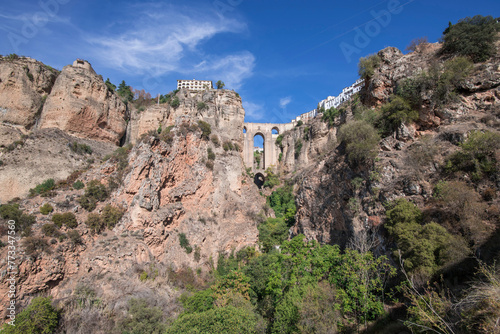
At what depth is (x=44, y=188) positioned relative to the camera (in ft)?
78.0

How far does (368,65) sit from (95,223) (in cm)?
2336

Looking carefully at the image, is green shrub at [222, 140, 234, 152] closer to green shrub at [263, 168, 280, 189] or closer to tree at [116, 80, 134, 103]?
green shrub at [263, 168, 280, 189]

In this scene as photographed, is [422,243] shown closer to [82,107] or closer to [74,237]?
[74,237]

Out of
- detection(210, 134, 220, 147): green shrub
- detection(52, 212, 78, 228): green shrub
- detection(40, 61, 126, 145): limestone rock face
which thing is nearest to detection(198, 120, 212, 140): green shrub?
detection(210, 134, 220, 147): green shrub

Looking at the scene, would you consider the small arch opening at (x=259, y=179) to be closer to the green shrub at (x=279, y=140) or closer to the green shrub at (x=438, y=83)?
the green shrub at (x=279, y=140)

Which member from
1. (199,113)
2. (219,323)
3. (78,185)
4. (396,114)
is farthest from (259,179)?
(219,323)

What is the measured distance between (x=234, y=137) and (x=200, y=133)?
19.6ft

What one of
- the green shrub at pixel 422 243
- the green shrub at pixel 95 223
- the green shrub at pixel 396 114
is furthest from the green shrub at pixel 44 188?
the green shrub at pixel 396 114

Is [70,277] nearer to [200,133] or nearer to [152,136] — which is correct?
[152,136]

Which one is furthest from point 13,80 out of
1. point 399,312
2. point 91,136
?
point 399,312

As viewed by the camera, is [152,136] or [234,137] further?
[234,137]

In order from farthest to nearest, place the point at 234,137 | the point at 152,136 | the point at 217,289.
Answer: the point at 234,137
the point at 152,136
the point at 217,289

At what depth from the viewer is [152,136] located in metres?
26.4

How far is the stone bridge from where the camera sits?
4531 centimetres
